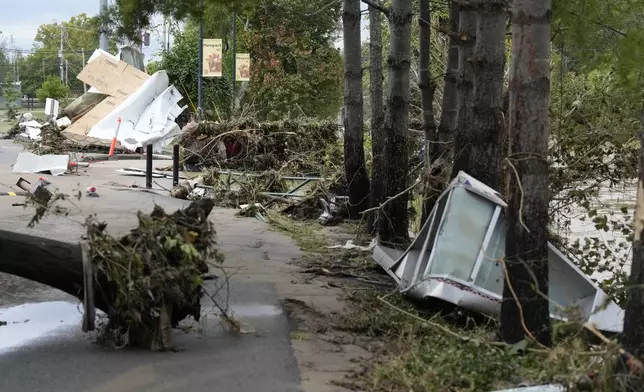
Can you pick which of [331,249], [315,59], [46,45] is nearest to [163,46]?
[315,59]

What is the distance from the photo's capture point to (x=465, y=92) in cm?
953

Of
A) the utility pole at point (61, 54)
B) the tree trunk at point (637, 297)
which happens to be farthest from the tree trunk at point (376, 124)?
the utility pole at point (61, 54)

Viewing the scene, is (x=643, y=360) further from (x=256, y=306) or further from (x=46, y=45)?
(x=46, y=45)

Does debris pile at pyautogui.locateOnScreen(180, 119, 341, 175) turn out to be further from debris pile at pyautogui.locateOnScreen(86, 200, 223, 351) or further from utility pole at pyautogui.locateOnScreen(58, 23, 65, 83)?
utility pole at pyautogui.locateOnScreen(58, 23, 65, 83)

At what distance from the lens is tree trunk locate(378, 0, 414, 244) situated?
11734 millimetres

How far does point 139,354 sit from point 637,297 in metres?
3.74

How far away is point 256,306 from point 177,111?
24.2 m

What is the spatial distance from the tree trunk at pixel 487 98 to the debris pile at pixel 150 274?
3.07 meters

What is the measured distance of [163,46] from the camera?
47.4 metres

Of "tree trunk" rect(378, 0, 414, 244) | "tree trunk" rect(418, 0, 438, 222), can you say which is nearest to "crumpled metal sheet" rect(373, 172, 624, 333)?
"tree trunk" rect(418, 0, 438, 222)

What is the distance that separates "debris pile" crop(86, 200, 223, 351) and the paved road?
8.6 inches

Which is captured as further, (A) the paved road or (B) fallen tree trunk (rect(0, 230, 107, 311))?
(B) fallen tree trunk (rect(0, 230, 107, 311))

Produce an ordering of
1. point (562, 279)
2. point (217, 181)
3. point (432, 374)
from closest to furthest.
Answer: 1. point (432, 374)
2. point (562, 279)
3. point (217, 181)

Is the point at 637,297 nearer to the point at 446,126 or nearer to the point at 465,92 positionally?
the point at 465,92
